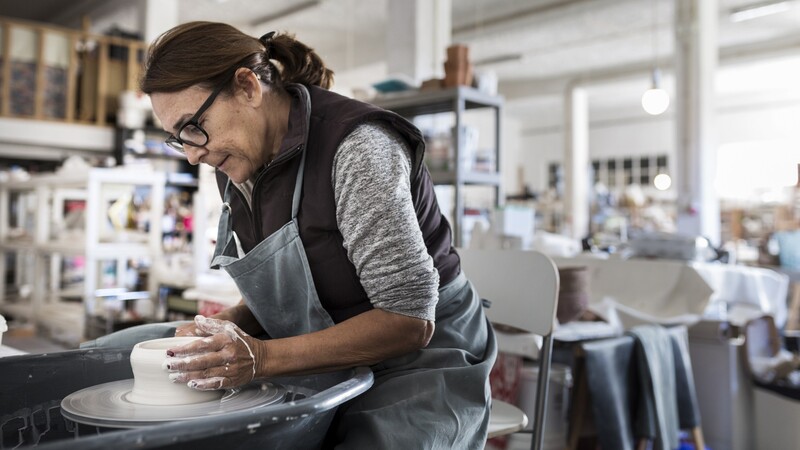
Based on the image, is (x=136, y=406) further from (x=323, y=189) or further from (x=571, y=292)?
(x=571, y=292)

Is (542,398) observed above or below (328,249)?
below

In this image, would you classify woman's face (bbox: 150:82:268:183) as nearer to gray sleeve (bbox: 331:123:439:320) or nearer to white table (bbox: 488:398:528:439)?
gray sleeve (bbox: 331:123:439:320)

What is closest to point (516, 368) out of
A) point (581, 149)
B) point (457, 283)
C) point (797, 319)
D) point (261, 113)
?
point (457, 283)

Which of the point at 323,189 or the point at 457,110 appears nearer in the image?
the point at 323,189

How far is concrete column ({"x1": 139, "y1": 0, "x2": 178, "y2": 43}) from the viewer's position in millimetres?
8359

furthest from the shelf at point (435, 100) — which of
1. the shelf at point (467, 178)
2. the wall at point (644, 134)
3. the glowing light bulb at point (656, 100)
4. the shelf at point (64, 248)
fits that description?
the wall at point (644, 134)

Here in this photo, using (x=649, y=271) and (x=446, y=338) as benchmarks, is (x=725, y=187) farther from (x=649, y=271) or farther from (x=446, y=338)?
(x=446, y=338)

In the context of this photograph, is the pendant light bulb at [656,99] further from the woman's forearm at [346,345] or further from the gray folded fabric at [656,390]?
the woman's forearm at [346,345]

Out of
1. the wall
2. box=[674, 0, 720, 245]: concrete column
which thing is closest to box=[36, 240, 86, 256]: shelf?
box=[674, 0, 720, 245]: concrete column

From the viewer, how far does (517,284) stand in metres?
1.85

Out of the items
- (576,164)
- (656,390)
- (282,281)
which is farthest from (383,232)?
(576,164)

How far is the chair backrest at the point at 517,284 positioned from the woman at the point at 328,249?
1.43 feet

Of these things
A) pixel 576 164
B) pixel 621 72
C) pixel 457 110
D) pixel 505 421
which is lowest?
pixel 505 421

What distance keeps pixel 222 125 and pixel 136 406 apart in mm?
532
